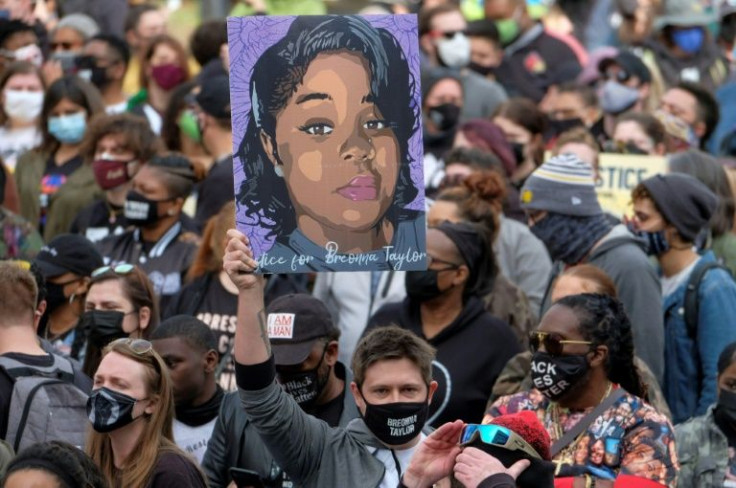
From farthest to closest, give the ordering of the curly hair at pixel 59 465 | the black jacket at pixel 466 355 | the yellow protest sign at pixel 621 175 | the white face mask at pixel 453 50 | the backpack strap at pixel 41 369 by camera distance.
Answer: the white face mask at pixel 453 50, the yellow protest sign at pixel 621 175, the black jacket at pixel 466 355, the backpack strap at pixel 41 369, the curly hair at pixel 59 465

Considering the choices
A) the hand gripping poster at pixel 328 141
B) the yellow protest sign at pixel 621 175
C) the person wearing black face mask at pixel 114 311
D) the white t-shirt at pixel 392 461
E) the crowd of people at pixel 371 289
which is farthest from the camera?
the yellow protest sign at pixel 621 175

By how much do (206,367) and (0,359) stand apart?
104 cm

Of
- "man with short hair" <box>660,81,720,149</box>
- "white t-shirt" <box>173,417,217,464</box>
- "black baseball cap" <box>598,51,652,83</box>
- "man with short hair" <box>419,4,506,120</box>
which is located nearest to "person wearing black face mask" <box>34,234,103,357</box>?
"white t-shirt" <box>173,417,217,464</box>

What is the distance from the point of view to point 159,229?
9.58 metres

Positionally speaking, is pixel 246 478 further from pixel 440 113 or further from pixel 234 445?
pixel 440 113

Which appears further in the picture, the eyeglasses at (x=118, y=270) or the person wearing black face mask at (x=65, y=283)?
the person wearing black face mask at (x=65, y=283)

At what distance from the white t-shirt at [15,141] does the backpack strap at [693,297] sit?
5532mm

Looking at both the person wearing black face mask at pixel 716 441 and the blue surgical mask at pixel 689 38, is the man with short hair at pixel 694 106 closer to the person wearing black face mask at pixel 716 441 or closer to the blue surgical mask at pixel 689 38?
the blue surgical mask at pixel 689 38

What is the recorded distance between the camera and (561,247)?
830cm

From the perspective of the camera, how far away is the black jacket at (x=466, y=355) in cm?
758

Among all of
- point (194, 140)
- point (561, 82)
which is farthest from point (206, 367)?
point (561, 82)

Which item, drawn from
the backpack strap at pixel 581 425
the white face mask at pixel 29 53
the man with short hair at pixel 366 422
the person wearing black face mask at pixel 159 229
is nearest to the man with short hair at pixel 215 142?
the person wearing black face mask at pixel 159 229

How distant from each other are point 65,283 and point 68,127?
3031mm

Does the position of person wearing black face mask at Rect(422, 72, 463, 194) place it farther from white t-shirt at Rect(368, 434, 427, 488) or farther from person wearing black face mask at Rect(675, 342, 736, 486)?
white t-shirt at Rect(368, 434, 427, 488)
